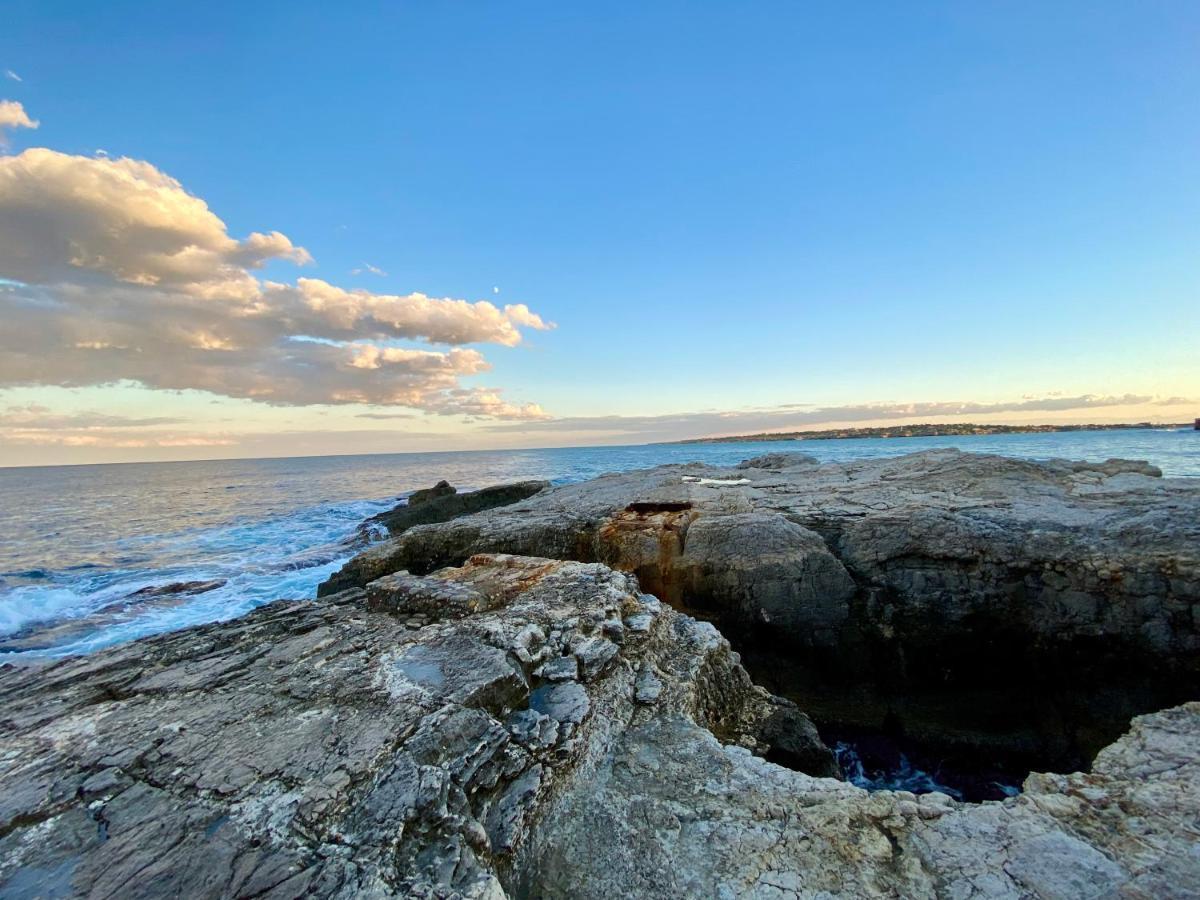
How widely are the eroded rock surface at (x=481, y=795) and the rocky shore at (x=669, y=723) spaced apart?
0.8 inches

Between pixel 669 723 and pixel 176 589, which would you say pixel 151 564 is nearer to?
pixel 176 589

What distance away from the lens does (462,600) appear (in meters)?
6.23

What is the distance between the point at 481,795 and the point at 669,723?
1.97 metres

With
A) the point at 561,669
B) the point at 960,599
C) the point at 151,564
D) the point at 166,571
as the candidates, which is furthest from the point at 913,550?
the point at 151,564

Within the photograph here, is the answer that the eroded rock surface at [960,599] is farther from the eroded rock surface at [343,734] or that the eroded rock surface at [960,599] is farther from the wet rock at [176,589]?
the wet rock at [176,589]

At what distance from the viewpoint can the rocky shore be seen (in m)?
3.19

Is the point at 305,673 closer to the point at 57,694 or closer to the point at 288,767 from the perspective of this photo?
the point at 288,767

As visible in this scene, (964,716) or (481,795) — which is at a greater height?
(481,795)

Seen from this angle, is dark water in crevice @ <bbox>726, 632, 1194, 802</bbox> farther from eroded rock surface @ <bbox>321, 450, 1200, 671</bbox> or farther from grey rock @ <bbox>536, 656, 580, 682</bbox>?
grey rock @ <bbox>536, 656, 580, 682</bbox>

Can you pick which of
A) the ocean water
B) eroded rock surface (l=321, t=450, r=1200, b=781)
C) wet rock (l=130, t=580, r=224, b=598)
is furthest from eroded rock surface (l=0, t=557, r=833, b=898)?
wet rock (l=130, t=580, r=224, b=598)

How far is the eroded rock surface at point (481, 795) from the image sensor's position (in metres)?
3.05

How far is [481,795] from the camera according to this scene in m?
3.71

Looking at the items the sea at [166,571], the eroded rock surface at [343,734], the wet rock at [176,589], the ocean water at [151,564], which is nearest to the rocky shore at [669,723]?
the eroded rock surface at [343,734]

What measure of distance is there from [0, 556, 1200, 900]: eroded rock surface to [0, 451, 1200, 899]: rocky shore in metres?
0.02
